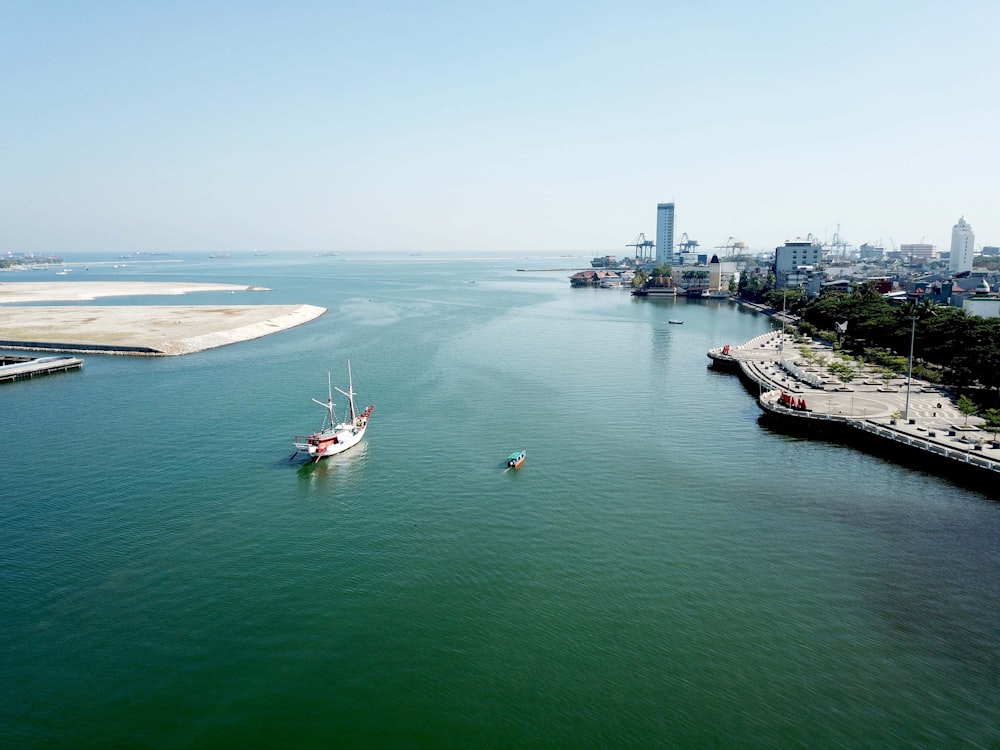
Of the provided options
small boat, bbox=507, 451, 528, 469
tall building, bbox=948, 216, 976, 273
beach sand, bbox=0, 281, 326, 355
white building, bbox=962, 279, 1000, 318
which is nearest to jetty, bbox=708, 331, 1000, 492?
small boat, bbox=507, 451, 528, 469

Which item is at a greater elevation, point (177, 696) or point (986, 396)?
point (986, 396)

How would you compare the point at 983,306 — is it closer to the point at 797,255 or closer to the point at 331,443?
the point at 331,443

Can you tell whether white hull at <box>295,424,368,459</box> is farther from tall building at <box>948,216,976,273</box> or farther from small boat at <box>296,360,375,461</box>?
tall building at <box>948,216,976,273</box>

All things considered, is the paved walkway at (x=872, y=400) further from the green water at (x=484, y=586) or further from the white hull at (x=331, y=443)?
the white hull at (x=331, y=443)

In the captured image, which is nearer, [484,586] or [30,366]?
[484,586]

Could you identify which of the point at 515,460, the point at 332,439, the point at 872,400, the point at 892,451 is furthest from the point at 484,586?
the point at 872,400

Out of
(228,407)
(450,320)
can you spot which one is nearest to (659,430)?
(228,407)

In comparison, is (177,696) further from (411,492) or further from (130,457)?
(130,457)

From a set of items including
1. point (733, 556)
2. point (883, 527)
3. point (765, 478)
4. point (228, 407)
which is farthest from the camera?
point (228, 407)
